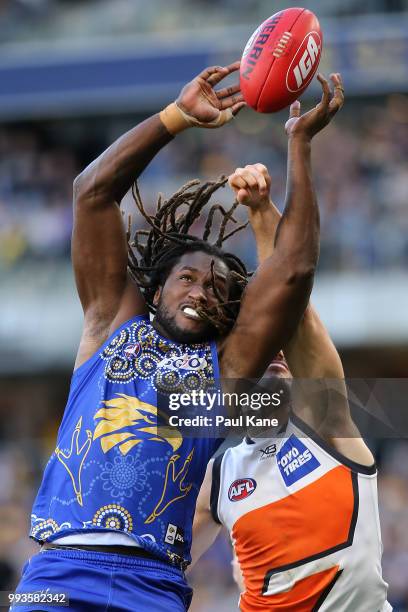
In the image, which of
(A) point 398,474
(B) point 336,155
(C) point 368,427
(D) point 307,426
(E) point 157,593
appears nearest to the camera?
(E) point 157,593

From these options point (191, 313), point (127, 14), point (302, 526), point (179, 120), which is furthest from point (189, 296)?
point (127, 14)

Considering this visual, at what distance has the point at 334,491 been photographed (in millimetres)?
5129

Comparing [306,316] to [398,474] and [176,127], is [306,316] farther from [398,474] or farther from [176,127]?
[398,474]

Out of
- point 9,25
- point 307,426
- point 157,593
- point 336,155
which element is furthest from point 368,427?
point 9,25

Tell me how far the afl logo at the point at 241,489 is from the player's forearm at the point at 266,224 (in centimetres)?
103

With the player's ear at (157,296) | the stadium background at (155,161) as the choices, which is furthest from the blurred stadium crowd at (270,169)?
the player's ear at (157,296)

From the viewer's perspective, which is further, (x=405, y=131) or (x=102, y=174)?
(x=405, y=131)

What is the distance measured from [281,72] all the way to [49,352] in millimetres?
10721

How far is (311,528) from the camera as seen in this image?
5.15 metres

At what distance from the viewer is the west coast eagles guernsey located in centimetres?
512

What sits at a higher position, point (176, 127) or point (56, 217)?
point (56, 217)

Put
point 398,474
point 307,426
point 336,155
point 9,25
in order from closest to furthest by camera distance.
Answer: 1. point 307,426
2. point 398,474
3. point 336,155
4. point 9,25

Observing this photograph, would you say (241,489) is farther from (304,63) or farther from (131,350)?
(304,63)

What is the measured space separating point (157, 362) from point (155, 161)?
10860mm
